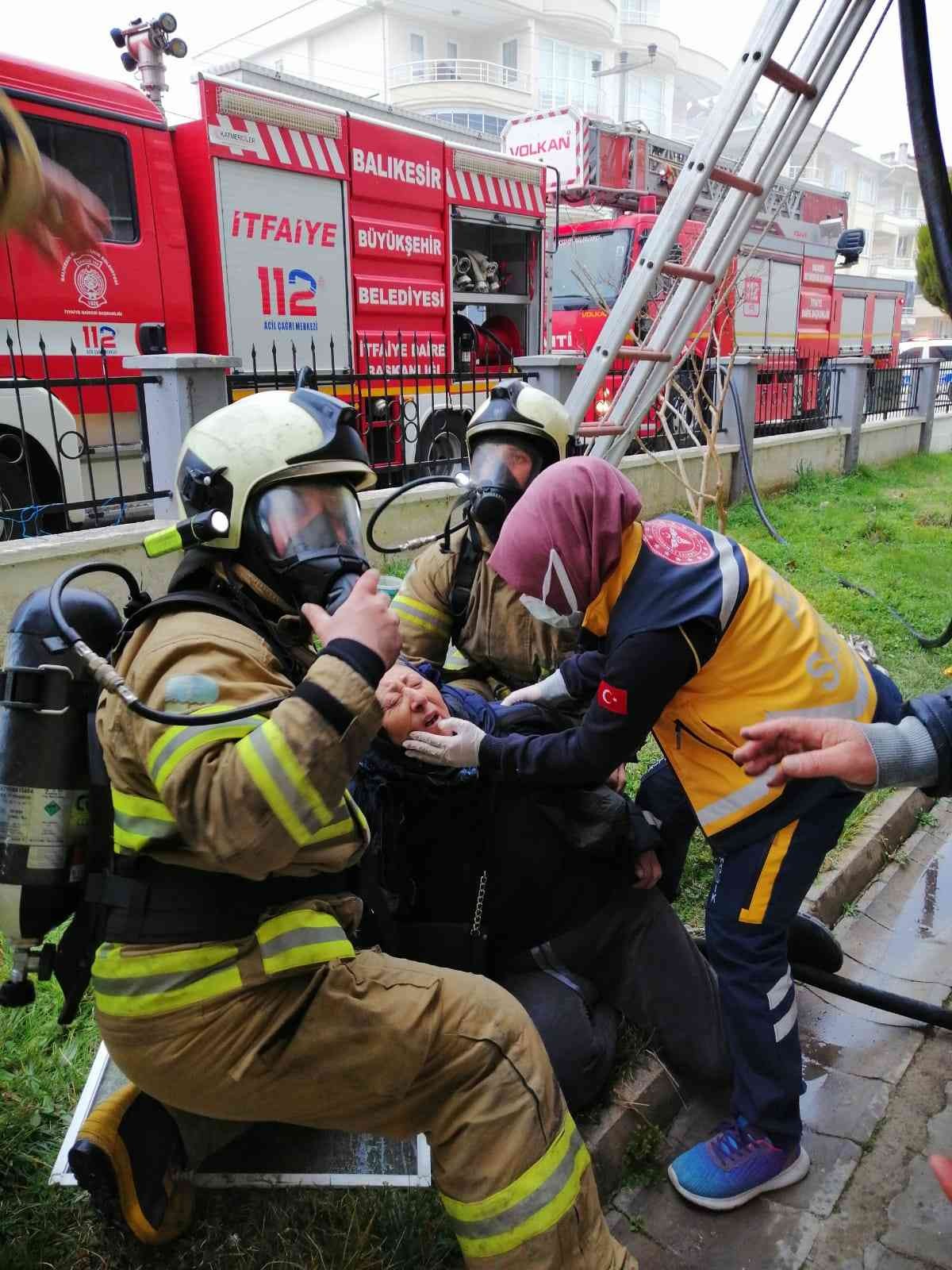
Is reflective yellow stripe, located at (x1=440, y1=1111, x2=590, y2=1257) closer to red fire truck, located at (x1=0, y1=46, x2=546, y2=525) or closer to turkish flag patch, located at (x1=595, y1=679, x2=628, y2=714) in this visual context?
turkish flag patch, located at (x1=595, y1=679, x2=628, y2=714)

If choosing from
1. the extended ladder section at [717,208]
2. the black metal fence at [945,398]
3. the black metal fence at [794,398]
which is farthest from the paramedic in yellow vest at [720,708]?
the black metal fence at [945,398]

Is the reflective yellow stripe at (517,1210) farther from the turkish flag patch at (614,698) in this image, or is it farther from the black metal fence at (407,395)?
the black metal fence at (407,395)

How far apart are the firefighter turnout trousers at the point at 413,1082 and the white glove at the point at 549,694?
1110 mm

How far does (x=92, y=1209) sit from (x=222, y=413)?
165 centimetres

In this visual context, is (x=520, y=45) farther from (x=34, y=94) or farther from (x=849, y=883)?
(x=849, y=883)

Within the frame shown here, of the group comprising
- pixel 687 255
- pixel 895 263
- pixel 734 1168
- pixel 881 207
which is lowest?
pixel 734 1168

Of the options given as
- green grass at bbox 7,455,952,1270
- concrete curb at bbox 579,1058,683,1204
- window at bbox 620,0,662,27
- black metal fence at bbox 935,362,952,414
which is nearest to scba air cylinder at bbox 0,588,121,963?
green grass at bbox 7,455,952,1270

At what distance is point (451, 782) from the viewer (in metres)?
2.32

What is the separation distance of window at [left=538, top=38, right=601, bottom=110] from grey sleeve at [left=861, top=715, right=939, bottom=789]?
49311mm

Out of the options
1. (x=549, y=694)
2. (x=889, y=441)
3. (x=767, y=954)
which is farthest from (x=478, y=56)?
(x=767, y=954)

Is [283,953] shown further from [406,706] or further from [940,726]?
[940,726]

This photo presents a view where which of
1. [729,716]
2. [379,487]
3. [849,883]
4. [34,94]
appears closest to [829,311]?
[379,487]

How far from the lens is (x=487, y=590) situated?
3.07 meters

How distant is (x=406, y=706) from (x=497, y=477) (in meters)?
1.14
